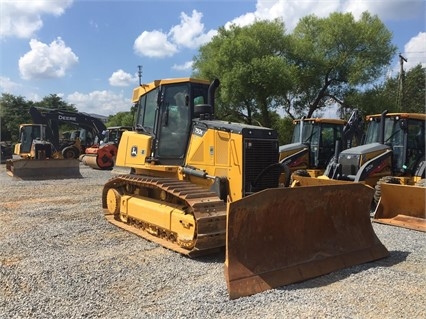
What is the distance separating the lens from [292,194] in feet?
17.1

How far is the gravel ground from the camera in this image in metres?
3.93

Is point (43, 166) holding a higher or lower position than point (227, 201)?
lower

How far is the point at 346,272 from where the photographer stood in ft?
16.9

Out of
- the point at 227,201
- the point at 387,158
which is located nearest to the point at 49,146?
the point at 387,158

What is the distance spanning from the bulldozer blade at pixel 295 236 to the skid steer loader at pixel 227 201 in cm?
1

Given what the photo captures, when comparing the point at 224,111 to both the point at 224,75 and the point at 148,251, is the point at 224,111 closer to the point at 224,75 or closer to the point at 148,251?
the point at 224,75

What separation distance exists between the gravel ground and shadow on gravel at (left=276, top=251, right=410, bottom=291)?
0.04ft

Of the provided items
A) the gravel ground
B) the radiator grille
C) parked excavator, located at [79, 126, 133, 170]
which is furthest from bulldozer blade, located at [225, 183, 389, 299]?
parked excavator, located at [79, 126, 133, 170]

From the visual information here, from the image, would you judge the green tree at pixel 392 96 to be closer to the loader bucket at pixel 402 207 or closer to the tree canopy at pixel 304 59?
the tree canopy at pixel 304 59

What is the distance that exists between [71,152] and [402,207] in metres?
19.8

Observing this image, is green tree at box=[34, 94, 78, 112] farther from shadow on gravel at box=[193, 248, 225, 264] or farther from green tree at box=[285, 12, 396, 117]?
shadow on gravel at box=[193, 248, 225, 264]

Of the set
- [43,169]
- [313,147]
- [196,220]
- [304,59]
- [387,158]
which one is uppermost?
[304,59]

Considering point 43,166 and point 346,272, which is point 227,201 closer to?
point 346,272

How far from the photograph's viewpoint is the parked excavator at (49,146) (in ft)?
54.1
